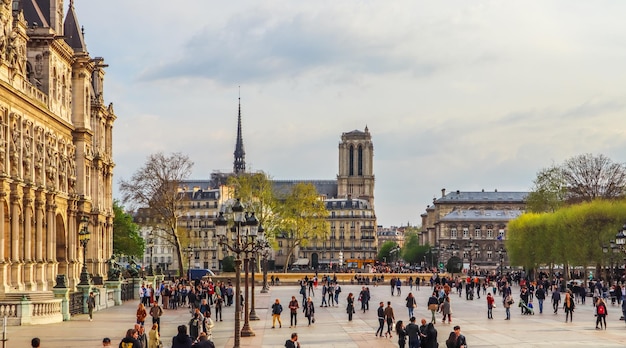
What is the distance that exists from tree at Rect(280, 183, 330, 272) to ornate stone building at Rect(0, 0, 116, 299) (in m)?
46.3

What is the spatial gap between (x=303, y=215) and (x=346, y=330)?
322 ft

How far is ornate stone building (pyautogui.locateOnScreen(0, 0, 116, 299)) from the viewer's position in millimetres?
62281

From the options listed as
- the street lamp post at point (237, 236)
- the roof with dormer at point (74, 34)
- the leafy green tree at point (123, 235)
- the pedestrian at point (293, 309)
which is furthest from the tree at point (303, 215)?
the street lamp post at point (237, 236)

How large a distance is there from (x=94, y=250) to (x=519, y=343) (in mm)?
53759

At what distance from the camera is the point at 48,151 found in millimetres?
72062

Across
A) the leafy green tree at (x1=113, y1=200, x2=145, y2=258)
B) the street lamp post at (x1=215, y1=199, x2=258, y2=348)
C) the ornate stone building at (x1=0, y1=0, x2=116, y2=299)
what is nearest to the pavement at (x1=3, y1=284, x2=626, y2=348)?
the street lamp post at (x1=215, y1=199, x2=258, y2=348)

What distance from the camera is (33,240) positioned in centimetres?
6800

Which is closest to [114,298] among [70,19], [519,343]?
[70,19]

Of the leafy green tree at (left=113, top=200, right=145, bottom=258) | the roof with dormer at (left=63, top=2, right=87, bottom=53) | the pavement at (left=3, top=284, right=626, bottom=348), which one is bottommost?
the pavement at (left=3, top=284, right=626, bottom=348)

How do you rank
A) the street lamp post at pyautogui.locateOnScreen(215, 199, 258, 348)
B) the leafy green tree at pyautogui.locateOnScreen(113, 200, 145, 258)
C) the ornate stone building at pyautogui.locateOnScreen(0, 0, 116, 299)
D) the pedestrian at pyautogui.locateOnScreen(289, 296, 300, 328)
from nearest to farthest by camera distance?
the street lamp post at pyautogui.locateOnScreen(215, 199, 258, 348) < the pedestrian at pyautogui.locateOnScreen(289, 296, 300, 328) < the ornate stone building at pyautogui.locateOnScreen(0, 0, 116, 299) < the leafy green tree at pyautogui.locateOnScreen(113, 200, 145, 258)

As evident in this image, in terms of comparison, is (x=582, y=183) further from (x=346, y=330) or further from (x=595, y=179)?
(x=346, y=330)

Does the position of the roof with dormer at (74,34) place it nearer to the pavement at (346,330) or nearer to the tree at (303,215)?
the pavement at (346,330)

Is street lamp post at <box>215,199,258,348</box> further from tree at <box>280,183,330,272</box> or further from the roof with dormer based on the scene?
tree at <box>280,183,330,272</box>

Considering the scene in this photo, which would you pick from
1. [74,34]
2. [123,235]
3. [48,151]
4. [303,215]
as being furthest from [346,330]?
[303,215]
